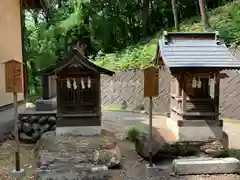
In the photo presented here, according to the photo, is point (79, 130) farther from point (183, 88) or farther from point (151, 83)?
point (183, 88)

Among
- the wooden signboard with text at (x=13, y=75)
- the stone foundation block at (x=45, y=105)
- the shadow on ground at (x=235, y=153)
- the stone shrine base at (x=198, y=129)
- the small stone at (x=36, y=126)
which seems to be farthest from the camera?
the stone foundation block at (x=45, y=105)

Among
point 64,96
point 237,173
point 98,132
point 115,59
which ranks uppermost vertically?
point 115,59

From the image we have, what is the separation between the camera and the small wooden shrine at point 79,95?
26.6ft

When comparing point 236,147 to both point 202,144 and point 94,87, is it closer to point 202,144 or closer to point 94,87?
point 202,144

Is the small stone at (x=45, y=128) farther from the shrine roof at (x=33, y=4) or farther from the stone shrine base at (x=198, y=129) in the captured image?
the shrine roof at (x=33, y=4)

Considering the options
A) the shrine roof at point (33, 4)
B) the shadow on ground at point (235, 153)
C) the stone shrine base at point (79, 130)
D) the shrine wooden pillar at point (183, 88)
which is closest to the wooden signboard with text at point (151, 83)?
the shrine wooden pillar at point (183, 88)

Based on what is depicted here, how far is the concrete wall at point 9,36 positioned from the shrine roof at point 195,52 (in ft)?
14.3

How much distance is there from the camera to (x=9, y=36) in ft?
34.1

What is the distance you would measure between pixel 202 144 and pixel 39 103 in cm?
585

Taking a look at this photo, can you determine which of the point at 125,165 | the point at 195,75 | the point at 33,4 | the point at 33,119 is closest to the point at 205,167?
the point at 125,165

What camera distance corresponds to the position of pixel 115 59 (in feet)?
67.3

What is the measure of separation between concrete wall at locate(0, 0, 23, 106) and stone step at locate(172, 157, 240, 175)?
17.2ft

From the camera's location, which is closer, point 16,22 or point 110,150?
point 110,150

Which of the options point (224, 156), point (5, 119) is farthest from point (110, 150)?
point (5, 119)
